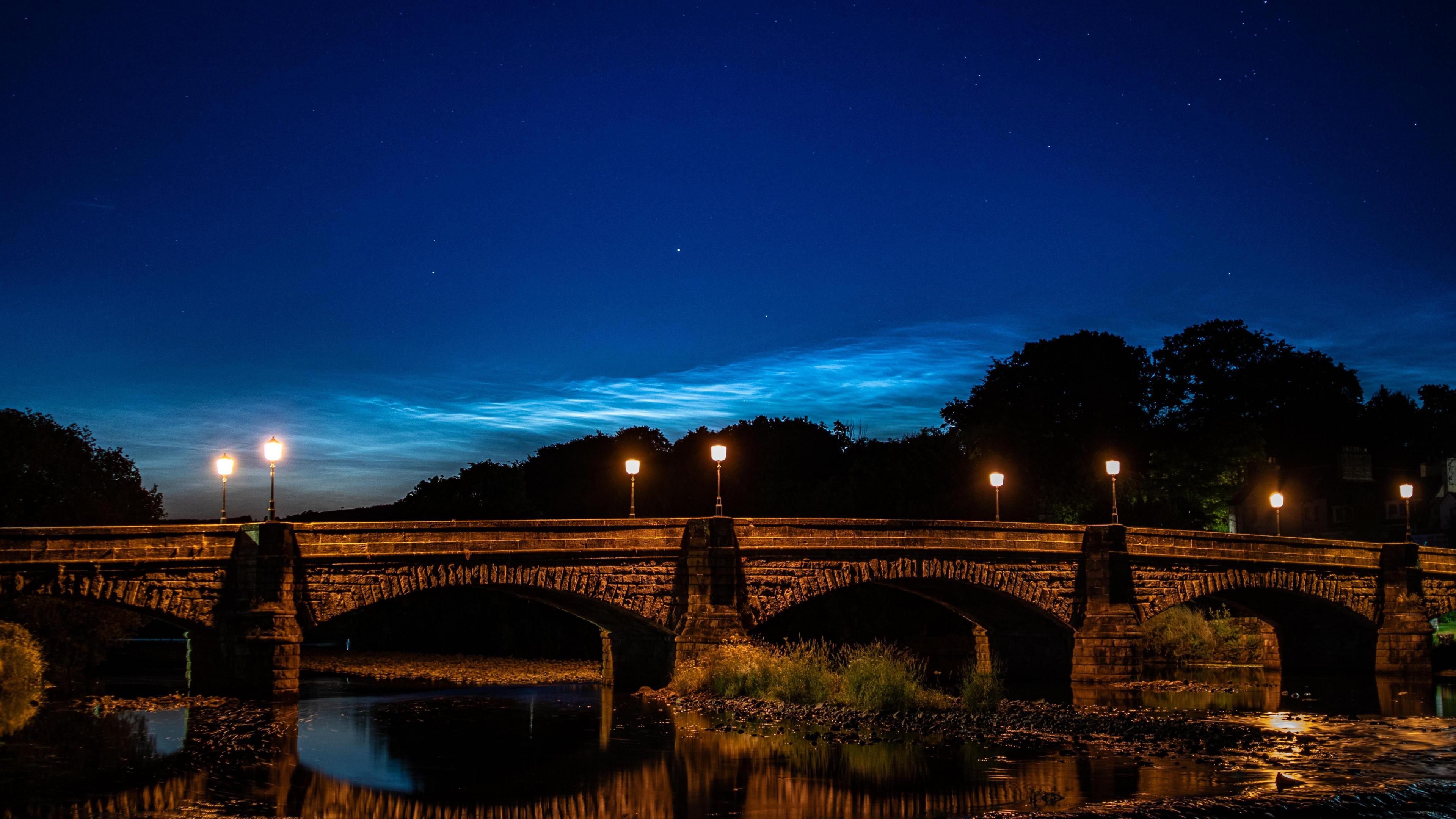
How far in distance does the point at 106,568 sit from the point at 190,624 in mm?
2099

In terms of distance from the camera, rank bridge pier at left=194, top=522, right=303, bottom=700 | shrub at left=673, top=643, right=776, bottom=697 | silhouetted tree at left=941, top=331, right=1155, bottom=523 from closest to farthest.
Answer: bridge pier at left=194, top=522, right=303, bottom=700 < shrub at left=673, top=643, right=776, bottom=697 < silhouetted tree at left=941, top=331, right=1155, bottom=523

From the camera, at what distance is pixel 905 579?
32.0m

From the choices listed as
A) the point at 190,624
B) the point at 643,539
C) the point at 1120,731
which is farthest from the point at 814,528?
the point at 190,624

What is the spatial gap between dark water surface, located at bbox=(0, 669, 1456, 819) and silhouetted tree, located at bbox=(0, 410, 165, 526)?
875 cm

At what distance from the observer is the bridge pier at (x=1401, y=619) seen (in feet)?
136

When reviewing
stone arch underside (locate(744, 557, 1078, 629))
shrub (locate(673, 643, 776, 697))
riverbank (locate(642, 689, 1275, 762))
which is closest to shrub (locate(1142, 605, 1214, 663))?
stone arch underside (locate(744, 557, 1078, 629))

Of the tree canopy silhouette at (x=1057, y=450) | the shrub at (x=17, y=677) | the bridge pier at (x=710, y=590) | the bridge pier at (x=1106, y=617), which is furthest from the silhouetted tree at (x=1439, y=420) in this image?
the shrub at (x=17, y=677)

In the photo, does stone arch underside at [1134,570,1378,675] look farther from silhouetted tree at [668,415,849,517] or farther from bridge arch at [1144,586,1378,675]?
silhouetted tree at [668,415,849,517]

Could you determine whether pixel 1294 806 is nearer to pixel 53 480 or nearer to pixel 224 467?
pixel 224 467

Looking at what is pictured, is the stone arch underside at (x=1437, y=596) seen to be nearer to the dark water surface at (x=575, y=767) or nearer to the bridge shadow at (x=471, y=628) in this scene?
the dark water surface at (x=575, y=767)

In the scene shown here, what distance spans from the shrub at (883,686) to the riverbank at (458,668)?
501 inches

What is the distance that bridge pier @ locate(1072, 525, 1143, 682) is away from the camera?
112 feet

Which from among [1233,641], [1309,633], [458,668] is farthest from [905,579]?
[1309,633]

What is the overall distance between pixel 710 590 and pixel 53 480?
1888 cm
